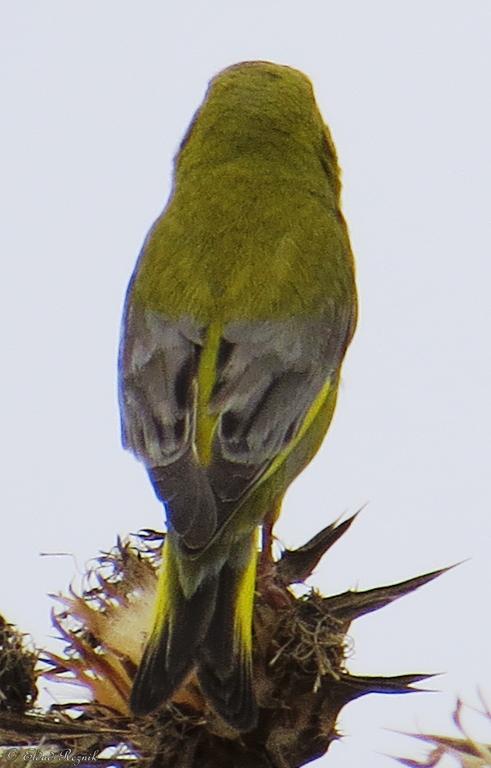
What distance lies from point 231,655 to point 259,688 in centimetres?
10

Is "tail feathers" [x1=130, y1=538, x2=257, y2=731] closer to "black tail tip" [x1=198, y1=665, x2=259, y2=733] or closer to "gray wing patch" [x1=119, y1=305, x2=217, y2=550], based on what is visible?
"black tail tip" [x1=198, y1=665, x2=259, y2=733]

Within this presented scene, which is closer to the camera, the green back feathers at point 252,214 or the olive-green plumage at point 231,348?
the olive-green plumage at point 231,348

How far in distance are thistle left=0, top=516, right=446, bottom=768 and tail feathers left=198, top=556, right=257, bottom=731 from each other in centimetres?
5

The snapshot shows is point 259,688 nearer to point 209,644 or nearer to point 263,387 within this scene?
point 209,644

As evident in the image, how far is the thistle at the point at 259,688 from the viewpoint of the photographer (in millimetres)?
3291

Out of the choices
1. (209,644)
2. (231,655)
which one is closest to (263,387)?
(209,644)

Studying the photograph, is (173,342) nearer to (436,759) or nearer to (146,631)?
(146,631)

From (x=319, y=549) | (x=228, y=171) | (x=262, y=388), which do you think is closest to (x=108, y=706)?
(x=319, y=549)

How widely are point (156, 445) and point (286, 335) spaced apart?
2.28 feet

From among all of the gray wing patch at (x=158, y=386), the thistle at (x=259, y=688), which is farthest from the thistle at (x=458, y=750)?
the gray wing patch at (x=158, y=386)

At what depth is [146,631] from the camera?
361 centimetres

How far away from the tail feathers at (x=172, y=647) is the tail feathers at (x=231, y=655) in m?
0.03

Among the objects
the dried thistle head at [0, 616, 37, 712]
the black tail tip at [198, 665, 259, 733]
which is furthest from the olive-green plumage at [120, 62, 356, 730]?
the dried thistle head at [0, 616, 37, 712]

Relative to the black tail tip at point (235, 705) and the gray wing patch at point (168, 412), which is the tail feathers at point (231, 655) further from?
the gray wing patch at point (168, 412)
